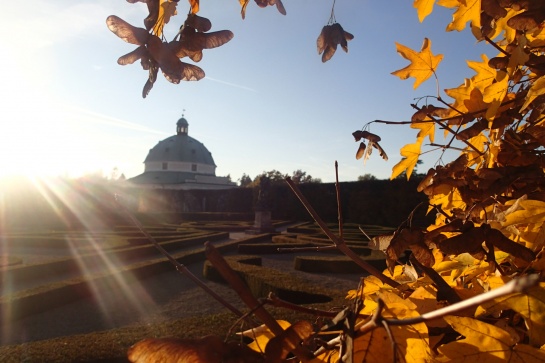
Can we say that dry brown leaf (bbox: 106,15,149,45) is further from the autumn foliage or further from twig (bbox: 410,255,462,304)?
twig (bbox: 410,255,462,304)

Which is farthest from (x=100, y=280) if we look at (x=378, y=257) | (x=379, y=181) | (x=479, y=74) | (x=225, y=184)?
(x=225, y=184)

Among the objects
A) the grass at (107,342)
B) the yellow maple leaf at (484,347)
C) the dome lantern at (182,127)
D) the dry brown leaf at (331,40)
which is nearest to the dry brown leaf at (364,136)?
the dry brown leaf at (331,40)

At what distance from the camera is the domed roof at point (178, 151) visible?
56812 millimetres

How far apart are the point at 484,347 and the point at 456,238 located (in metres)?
0.18

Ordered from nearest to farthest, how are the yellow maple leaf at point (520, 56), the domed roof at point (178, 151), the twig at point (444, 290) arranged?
the twig at point (444, 290)
the yellow maple leaf at point (520, 56)
the domed roof at point (178, 151)

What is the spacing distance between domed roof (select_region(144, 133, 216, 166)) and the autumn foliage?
57084 millimetres

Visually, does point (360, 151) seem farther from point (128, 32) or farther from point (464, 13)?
point (128, 32)

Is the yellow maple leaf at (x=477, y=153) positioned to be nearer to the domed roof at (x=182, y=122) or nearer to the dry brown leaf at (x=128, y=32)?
the dry brown leaf at (x=128, y=32)

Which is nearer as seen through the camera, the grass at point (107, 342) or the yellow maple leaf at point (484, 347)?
the yellow maple leaf at point (484, 347)

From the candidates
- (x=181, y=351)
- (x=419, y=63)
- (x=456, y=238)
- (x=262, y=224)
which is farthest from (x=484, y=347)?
(x=262, y=224)

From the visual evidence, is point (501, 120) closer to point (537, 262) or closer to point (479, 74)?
point (479, 74)

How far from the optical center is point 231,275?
1.10ft

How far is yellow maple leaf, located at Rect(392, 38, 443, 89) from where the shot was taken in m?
0.89

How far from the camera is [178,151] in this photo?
56.8 metres
